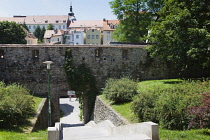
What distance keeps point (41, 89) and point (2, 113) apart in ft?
34.6

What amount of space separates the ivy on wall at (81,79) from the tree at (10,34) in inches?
1153

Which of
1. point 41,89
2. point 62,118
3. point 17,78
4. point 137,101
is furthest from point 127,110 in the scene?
point 62,118

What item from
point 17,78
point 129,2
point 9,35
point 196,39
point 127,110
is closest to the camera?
point 127,110

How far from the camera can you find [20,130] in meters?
11.0

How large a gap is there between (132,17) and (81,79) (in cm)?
1408

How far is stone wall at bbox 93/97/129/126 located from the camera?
509 inches

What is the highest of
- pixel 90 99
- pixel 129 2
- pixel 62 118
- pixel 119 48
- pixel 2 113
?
pixel 129 2

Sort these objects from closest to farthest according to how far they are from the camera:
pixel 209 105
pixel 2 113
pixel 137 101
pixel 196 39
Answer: pixel 209 105 < pixel 2 113 < pixel 137 101 < pixel 196 39

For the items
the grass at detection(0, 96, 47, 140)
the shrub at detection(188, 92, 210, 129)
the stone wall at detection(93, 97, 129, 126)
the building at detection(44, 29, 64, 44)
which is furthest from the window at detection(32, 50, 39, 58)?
the building at detection(44, 29, 64, 44)

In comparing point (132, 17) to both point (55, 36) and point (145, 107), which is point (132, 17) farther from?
point (55, 36)

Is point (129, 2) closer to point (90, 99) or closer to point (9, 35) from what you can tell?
point (90, 99)

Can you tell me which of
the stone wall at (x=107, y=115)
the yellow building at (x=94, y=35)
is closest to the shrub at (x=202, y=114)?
the stone wall at (x=107, y=115)

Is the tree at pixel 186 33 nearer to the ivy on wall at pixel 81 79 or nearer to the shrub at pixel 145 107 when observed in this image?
the shrub at pixel 145 107

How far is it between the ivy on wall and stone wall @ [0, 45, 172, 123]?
0.37 meters
